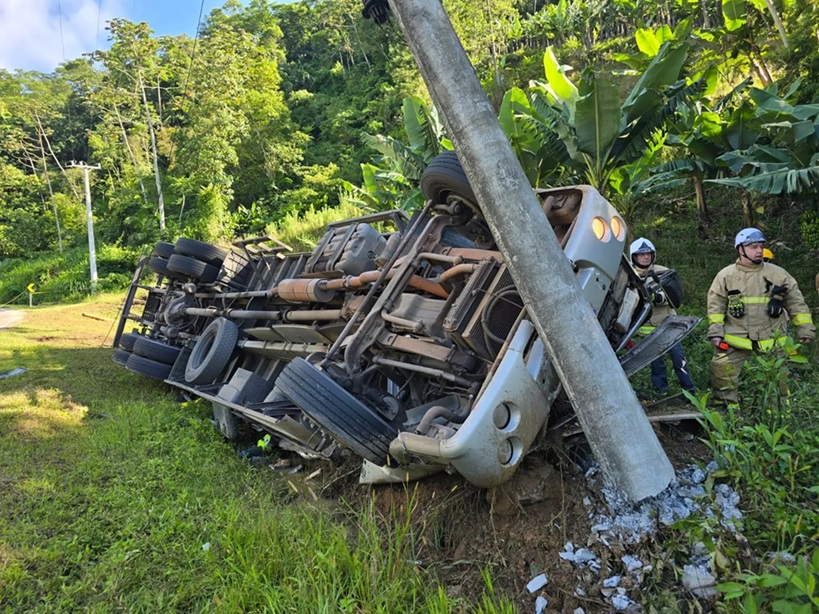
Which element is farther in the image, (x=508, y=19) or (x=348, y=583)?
(x=508, y=19)

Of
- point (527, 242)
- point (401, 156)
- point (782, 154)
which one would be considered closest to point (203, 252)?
point (401, 156)

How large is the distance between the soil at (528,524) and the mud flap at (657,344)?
12.4 inches

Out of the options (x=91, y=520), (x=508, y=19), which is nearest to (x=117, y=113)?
(x=508, y=19)

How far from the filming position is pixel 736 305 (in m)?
4.16

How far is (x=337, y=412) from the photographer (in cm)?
329

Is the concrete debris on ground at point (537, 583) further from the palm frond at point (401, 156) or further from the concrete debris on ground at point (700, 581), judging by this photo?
the palm frond at point (401, 156)

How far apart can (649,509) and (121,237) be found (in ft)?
108

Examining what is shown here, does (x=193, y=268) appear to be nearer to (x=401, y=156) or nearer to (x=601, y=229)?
(x=401, y=156)

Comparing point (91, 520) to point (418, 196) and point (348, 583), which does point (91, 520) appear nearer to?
point (348, 583)

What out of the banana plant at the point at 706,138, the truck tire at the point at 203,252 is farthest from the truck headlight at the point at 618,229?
the truck tire at the point at 203,252

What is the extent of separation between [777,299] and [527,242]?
101 inches

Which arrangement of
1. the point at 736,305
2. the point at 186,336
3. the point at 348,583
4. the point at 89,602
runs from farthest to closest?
the point at 186,336 → the point at 736,305 → the point at 89,602 → the point at 348,583

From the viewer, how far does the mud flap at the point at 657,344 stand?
139 inches

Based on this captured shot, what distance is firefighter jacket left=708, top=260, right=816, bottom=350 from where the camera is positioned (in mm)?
4023
